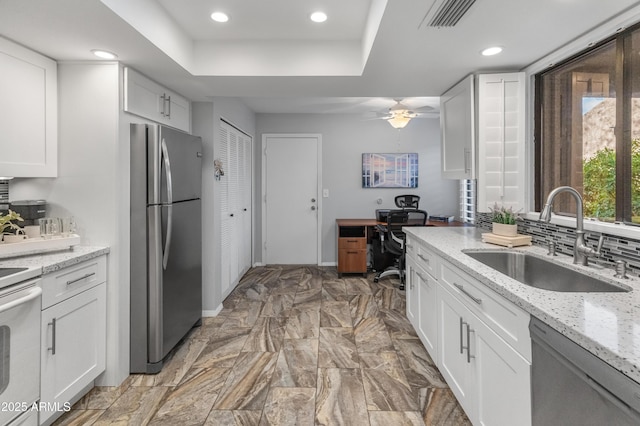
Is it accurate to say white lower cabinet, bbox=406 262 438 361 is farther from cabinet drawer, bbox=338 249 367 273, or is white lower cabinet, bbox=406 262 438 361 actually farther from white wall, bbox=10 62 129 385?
white wall, bbox=10 62 129 385

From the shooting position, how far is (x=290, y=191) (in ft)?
17.6

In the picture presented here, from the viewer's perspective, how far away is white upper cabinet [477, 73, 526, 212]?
7.98 ft

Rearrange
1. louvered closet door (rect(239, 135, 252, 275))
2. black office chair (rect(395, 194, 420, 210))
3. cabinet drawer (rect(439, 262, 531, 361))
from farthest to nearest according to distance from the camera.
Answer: black office chair (rect(395, 194, 420, 210)) → louvered closet door (rect(239, 135, 252, 275)) → cabinet drawer (rect(439, 262, 531, 361))

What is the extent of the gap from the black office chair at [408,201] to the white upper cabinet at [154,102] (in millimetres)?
3191

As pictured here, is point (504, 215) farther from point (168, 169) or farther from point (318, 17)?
point (168, 169)

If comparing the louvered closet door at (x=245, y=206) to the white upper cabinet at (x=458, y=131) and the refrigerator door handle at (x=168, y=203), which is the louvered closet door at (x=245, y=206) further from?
the white upper cabinet at (x=458, y=131)

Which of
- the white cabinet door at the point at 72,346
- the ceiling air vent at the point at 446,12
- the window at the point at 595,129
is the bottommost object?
the white cabinet door at the point at 72,346

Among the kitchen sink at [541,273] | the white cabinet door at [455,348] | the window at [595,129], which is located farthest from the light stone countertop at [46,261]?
the window at [595,129]

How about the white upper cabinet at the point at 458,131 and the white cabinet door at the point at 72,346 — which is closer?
the white cabinet door at the point at 72,346

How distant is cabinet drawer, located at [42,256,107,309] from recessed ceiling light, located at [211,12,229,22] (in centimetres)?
169

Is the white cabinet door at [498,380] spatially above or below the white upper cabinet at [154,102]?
below

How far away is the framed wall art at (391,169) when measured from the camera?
210 inches

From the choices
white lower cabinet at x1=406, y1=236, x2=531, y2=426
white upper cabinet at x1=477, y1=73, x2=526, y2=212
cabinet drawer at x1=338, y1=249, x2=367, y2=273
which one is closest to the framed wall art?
cabinet drawer at x1=338, y1=249, x2=367, y2=273

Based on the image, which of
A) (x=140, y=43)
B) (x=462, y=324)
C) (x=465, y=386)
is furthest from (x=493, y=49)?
(x=140, y=43)
